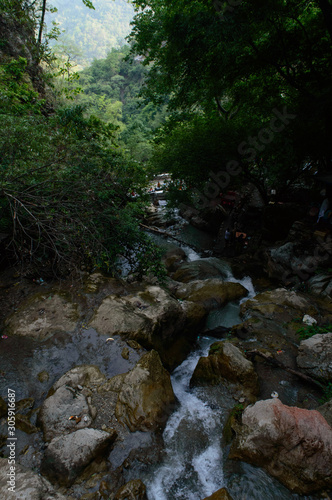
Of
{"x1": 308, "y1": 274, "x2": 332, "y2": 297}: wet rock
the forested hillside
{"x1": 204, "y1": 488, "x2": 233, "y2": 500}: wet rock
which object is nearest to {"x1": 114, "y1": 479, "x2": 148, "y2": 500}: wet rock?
{"x1": 204, "y1": 488, "x2": 233, "y2": 500}: wet rock

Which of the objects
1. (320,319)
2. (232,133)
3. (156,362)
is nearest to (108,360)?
(156,362)

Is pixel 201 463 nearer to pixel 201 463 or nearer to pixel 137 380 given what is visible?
pixel 201 463

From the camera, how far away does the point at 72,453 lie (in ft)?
10.1

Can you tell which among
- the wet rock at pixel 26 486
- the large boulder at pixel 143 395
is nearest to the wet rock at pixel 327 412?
the large boulder at pixel 143 395

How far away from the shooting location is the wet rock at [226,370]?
4.73 m

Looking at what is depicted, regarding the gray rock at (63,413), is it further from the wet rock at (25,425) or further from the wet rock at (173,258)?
the wet rock at (173,258)

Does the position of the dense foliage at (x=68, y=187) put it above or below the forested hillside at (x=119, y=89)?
below

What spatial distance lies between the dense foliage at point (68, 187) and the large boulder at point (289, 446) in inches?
156

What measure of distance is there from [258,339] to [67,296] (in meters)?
4.88

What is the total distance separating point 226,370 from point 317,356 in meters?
1.94

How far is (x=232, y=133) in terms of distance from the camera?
9969 millimetres

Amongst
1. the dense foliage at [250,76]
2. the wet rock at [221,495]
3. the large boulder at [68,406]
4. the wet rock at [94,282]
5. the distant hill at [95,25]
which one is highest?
the distant hill at [95,25]

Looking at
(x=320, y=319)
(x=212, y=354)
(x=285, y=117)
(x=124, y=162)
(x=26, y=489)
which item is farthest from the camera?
(x=285, y=117)

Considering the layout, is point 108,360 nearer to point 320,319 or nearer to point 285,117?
point 320,319
